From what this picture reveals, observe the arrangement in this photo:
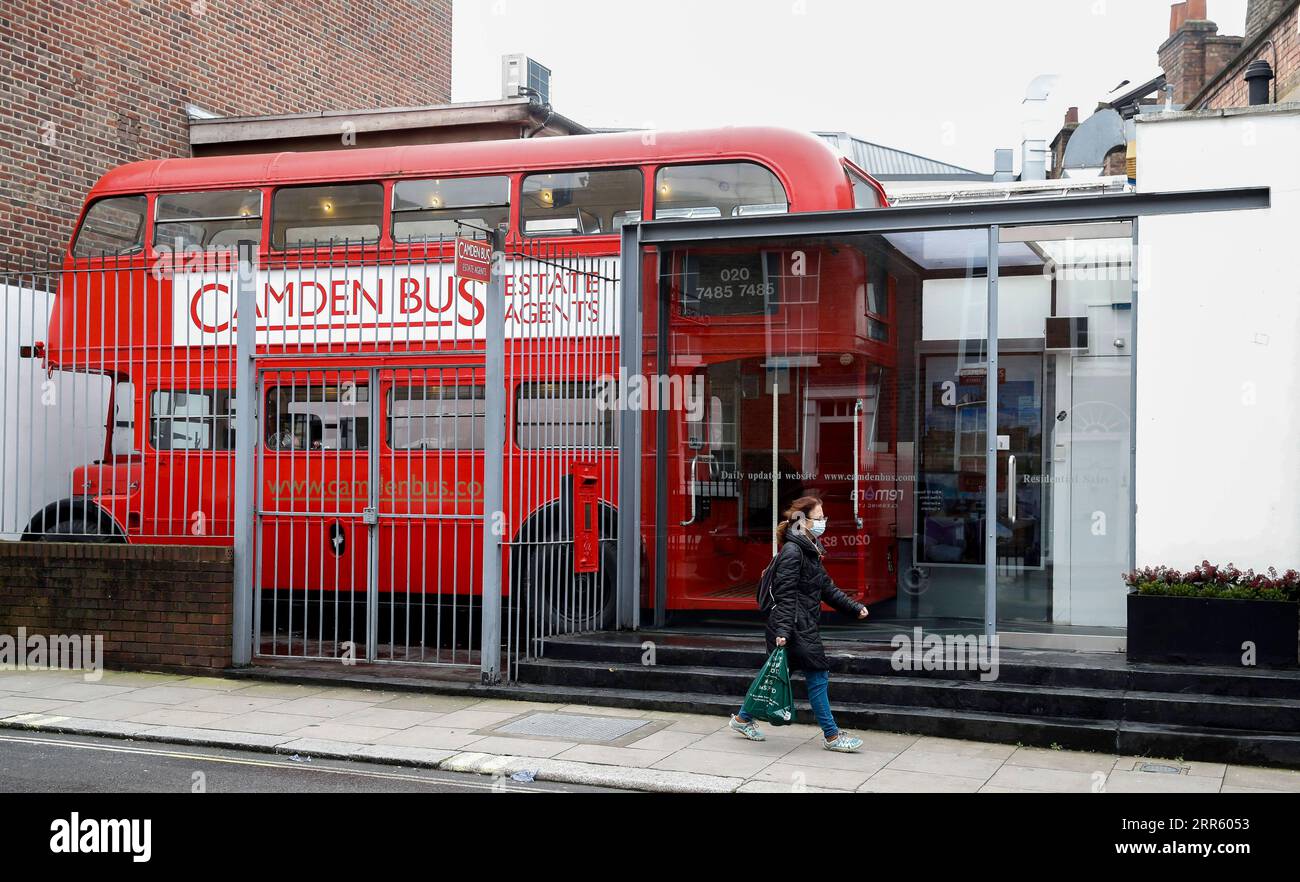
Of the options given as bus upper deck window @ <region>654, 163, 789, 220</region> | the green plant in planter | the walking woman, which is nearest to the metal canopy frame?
the green plant in planter

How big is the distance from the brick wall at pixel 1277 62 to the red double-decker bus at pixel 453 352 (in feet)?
16.2

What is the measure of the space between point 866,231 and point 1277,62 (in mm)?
7374

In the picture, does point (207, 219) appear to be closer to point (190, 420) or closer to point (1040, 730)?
point (190, 420)

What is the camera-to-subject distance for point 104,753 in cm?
870

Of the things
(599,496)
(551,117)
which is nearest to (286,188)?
(551,117)

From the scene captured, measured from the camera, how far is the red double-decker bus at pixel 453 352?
11.3 meters

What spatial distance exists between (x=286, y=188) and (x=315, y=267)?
2256mm

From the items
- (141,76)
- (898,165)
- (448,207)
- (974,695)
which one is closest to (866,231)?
(974,695)

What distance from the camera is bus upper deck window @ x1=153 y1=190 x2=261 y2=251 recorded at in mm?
13500

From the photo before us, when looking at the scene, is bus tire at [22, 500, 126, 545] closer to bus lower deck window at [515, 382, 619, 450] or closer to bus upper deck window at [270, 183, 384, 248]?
bus upper deck window at [270, 183, 384, 248]

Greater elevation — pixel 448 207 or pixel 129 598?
pixel 448 207

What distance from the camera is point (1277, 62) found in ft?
48.9

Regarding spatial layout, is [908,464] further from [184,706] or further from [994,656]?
[184,706]

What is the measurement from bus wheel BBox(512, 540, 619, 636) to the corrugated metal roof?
19363 millimetres
